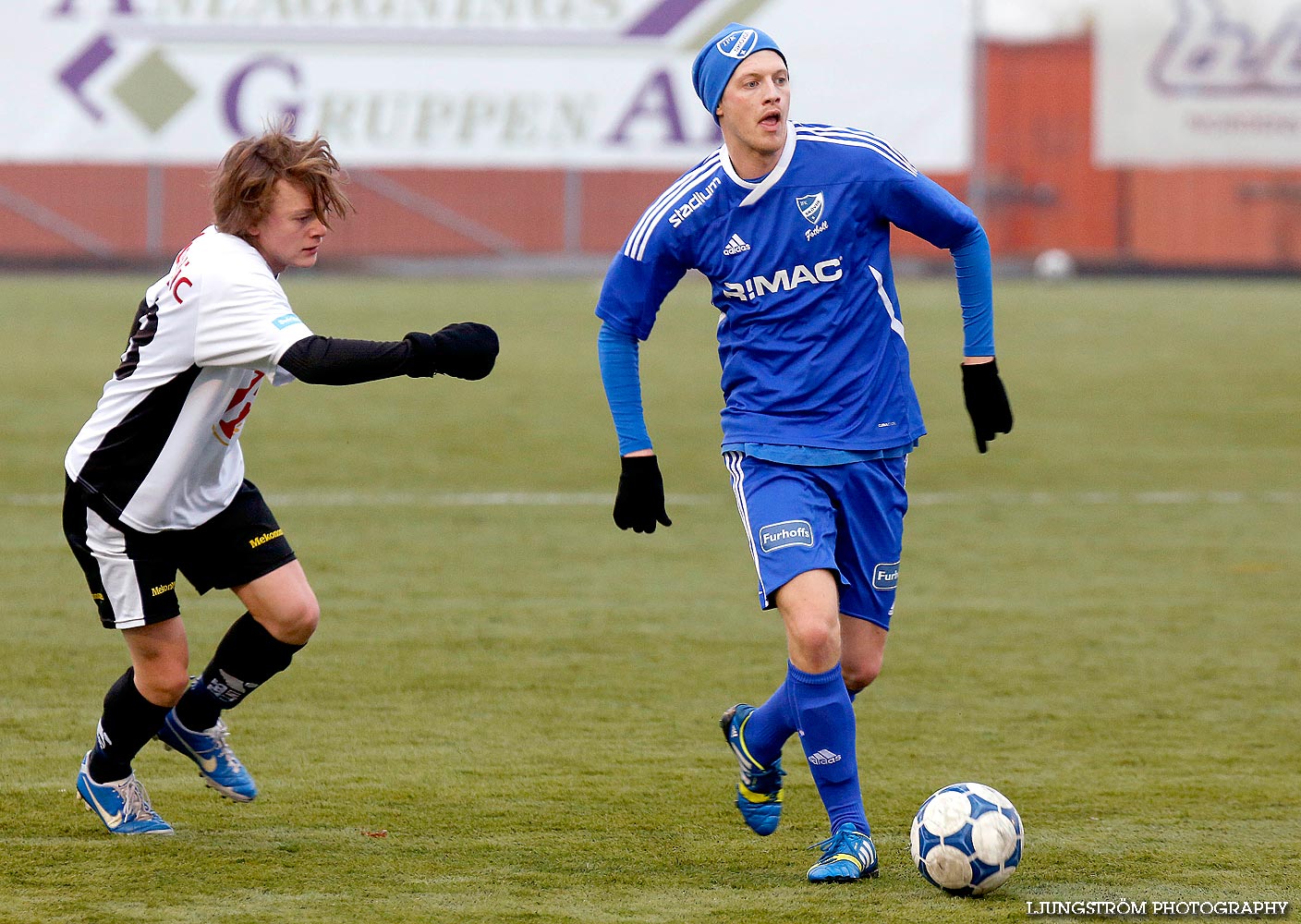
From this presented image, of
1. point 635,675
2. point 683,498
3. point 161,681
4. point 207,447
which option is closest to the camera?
point 207,447

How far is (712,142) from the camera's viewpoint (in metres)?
17.4

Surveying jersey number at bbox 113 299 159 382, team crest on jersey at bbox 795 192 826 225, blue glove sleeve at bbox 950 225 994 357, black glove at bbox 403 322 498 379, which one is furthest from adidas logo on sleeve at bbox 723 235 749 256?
jersey number at bbox 113 299 159 382

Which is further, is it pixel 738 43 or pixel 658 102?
pixel 658 102

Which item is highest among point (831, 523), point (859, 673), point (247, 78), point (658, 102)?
point (831, 523)

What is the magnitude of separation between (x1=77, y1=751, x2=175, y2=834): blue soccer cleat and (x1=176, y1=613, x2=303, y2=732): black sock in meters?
0.26

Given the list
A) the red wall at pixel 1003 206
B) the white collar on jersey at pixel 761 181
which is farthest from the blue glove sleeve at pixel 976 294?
the red wall at pixel 1003 206

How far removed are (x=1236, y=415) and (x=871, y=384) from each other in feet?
31.8

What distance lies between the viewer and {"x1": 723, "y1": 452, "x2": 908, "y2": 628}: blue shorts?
14.6ft

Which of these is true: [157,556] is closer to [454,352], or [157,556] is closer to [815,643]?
[454,352]

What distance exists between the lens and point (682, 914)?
4102 millimetres

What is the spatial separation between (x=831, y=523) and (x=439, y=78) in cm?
1298

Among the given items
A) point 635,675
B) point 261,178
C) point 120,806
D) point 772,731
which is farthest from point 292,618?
point 635,675

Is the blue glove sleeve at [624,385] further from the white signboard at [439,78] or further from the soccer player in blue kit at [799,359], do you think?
the white signboard at [439,78]

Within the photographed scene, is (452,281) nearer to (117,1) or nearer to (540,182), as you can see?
(540,182)
